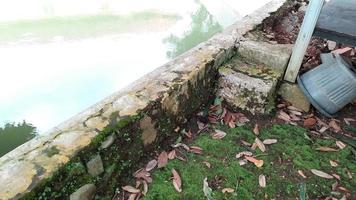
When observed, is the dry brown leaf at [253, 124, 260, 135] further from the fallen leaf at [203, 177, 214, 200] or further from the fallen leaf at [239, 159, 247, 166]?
the fallen leaf at [203, 177, 214, 200]

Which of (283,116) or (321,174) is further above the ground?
(283,116)

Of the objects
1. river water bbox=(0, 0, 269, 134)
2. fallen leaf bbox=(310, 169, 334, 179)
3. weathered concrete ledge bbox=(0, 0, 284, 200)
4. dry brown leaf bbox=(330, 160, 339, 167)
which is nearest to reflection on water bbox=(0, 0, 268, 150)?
river water bbox=(0, 0, 269, 134)

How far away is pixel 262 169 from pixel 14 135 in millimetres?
2388

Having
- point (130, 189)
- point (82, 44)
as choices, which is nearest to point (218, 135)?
point (130, 189)

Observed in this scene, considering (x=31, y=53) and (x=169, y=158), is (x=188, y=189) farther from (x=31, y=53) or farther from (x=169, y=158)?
(x=31, y=53)

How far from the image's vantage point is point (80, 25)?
7.50m

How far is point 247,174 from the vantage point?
89.4 inches

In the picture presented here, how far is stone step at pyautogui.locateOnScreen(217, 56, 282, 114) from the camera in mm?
2678

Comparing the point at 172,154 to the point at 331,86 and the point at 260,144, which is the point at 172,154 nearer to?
the point at 260,144

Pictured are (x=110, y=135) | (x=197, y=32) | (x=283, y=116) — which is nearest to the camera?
(x=110, y=135)

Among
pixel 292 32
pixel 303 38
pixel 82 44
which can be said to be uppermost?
pixel 303 38

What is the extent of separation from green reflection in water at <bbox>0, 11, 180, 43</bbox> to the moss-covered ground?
15.8 feet

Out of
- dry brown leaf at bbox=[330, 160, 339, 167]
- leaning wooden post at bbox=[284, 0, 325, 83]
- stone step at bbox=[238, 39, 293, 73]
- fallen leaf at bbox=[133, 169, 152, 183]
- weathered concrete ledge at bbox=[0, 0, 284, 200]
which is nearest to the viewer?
weathered concrete ledge at bbox=[0, 0, 284, 200]

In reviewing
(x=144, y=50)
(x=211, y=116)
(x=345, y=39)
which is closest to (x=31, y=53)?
(x=144, y=50)
